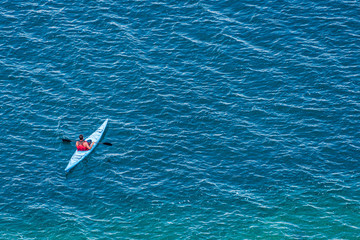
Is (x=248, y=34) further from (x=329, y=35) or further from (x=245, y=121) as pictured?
(x=245, y=121)

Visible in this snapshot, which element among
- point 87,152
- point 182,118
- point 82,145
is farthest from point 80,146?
point 182,118

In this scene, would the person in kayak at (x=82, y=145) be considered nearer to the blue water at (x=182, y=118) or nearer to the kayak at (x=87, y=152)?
the kayak at (x=87, y=152)

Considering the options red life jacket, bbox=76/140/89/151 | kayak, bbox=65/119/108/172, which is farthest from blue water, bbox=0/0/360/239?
red life jacket, bbox=76/140/89/151

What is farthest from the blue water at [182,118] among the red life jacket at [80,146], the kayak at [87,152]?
the red life jacket at [80,146]

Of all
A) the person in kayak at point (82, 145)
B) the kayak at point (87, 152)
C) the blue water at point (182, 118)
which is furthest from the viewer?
the person in kayak at point (82, 145)

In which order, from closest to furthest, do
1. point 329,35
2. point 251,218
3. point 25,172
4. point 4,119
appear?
point 251,218 < point 25,172 < point 4,119 < point 329,35

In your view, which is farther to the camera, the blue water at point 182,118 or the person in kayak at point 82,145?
the person in kayak at point 82,145

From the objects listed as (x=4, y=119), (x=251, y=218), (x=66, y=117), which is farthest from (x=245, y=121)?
(x=4, y=119)

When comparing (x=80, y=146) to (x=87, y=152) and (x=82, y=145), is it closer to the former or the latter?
(x=82, y=145)
